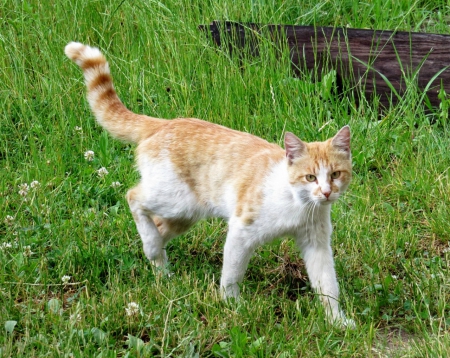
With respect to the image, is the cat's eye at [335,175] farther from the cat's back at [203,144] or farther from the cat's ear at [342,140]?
the cat's back at [203,144]

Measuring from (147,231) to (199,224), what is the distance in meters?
0.55

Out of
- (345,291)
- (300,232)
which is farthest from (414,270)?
(300,232)

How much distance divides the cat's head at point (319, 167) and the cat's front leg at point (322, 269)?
301mm

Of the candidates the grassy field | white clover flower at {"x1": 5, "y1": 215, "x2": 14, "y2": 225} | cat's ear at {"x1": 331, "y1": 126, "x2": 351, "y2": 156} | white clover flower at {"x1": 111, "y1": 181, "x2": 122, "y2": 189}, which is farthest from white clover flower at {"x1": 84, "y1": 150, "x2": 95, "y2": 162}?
cat's ear at {"x1": 331, "y1": 126, "x2": 351, "y2": 156}

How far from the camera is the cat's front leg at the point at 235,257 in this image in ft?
13.2

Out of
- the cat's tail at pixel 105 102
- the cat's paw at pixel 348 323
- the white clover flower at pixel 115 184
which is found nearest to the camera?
the cat's paw at pixel 348 323

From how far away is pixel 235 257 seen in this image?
4.07 m

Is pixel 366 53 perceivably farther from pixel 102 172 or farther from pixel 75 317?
pixel 75 317

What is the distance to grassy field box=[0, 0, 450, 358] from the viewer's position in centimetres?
365

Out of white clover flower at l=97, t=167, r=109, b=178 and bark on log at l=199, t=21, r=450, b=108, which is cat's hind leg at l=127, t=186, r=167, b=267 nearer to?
white clover flower at l=97, t=167, r=109, b=178

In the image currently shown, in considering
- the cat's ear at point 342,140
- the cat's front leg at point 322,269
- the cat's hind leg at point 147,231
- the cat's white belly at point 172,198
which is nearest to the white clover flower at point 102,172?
the cat's hind leg at point 147,231

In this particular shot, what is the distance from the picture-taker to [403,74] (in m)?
5.75

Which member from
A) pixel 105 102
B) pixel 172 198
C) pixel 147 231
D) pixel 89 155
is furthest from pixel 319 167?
pixel 89 155

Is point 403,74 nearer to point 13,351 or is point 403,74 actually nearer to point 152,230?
point 152,230
